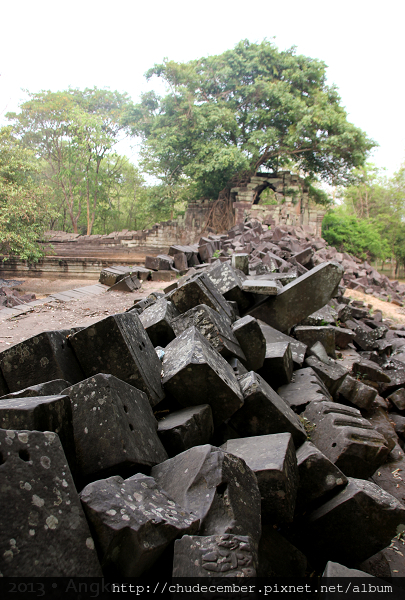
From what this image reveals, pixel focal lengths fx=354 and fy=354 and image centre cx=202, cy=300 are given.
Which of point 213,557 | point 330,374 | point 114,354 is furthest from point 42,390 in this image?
point 330,374

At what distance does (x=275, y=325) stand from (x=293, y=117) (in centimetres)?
1774

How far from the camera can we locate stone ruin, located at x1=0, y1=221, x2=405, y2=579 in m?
1.14

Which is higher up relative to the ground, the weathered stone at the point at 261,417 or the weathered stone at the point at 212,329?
the weathered stone at the point at 212,329

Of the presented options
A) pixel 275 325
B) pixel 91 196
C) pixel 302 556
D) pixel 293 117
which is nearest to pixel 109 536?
pixel 302 556

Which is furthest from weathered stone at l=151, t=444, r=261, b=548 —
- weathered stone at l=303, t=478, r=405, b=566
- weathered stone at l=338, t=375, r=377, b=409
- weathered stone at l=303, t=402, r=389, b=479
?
weathered stone at l=338, t=375, r=377, b=409

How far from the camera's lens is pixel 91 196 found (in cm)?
2670

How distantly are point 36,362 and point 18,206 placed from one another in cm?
1255

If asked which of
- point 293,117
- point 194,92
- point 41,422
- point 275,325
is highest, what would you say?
point 194,92

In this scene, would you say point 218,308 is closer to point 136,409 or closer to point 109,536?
point 136,409

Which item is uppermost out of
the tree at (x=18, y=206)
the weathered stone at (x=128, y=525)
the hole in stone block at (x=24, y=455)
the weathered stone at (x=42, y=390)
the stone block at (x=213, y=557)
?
the tree at (x=18, y=206)

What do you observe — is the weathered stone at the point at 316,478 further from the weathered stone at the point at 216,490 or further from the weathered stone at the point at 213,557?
the weathered stone at the point at 213,557

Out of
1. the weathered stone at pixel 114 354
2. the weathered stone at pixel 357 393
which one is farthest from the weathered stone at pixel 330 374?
the weathered stone at pixel 114 354

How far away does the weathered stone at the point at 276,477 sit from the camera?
169cm

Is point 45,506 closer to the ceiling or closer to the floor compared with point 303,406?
closer to the ceiling
